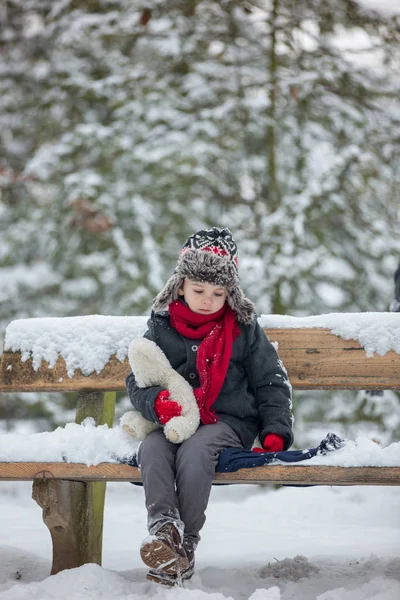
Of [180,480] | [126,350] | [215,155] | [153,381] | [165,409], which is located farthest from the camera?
[215,155]

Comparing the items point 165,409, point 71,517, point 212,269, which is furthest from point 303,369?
point 71,517

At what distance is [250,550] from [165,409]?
130 cm

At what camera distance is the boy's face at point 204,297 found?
9.31ft

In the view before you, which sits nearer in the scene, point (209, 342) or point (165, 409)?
point (165, 409)

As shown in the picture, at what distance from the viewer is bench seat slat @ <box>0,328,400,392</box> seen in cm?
A: 309

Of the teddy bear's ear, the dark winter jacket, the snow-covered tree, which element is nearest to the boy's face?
the dark winter jacket

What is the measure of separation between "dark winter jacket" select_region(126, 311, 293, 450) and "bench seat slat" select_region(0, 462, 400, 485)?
269 mm

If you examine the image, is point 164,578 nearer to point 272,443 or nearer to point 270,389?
point 272,443

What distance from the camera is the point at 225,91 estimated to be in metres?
5.99

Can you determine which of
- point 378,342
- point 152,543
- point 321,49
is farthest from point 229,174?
point 152,543

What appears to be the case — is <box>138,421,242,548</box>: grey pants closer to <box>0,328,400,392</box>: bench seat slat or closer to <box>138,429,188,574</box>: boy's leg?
<box>138,429,188,574</box>: boy's leg

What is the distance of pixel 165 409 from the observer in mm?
2631

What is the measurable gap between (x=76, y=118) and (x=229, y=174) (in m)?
1.59

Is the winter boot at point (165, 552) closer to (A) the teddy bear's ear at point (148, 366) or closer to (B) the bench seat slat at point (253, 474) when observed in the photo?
(B) the bench seat slat at point (253, 474)
